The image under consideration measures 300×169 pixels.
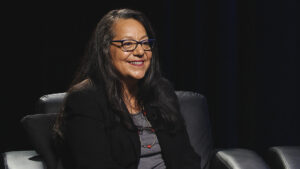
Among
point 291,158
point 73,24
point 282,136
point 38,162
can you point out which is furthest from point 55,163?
point 282,136

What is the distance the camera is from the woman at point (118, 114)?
157cm

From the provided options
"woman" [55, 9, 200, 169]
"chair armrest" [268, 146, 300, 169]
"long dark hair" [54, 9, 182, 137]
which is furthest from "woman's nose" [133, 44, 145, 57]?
"chair armrest" [268, 146, 300, 169]

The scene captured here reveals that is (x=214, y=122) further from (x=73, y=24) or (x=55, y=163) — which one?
(x=55, y=163)

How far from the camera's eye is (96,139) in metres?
1.57

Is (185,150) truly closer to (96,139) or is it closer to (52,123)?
(96,139)

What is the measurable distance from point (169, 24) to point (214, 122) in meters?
0.73

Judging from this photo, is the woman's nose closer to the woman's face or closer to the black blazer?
the woman's face

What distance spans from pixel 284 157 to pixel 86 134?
851mm

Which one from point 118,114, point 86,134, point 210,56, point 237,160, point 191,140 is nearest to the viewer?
point 86,134

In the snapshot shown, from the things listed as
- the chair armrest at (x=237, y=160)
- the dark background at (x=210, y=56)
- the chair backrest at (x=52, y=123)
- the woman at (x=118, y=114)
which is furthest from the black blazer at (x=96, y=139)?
the dark background at (x=210, y=56)

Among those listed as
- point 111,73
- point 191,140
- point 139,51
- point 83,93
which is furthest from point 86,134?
point 191,140

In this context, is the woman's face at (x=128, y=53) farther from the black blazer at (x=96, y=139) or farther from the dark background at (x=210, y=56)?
the dark background at (x=210, y=56)

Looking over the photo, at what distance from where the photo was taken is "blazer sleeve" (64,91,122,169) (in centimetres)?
155

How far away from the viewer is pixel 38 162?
5.89 ft
